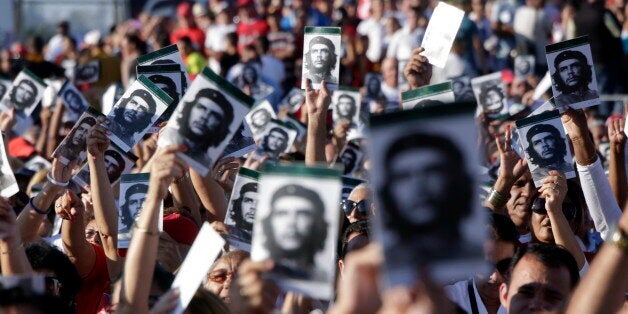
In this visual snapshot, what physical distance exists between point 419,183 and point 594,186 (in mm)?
2794

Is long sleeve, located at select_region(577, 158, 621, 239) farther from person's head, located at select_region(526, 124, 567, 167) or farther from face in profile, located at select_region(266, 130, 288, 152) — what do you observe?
face in profile, located at select_region(266, 130, 288, 152)


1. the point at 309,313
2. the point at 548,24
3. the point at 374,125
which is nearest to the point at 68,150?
the point at 309,313

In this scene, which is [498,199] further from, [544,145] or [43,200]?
[43,200]

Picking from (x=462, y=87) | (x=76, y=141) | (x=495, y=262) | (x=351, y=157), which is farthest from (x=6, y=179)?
(x=462, y=87)

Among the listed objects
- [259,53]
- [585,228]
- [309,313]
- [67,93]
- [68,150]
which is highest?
[259,53]

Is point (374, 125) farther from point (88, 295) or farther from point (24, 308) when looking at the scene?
point (88, 295)

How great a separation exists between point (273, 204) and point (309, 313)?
1.65 metres

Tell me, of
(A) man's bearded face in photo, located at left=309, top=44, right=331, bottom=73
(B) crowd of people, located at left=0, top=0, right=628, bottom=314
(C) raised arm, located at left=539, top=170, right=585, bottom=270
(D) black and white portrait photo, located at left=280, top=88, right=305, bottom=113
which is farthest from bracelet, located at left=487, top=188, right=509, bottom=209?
(D) black and white portrait photo, located at left=280, top=88, right=305, bottom=113

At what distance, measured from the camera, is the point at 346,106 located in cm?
986

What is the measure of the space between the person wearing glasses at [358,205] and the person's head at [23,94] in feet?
11.5

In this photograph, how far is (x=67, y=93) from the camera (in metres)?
9.66

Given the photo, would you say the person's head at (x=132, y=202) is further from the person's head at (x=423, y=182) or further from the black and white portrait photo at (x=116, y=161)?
the person's head at (x=423, y=182)

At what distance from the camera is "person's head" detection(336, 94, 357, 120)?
984 centimetres

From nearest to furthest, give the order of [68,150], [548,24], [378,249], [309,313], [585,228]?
[378,249], [309,313], [68,150], [585,228], [548,24]
